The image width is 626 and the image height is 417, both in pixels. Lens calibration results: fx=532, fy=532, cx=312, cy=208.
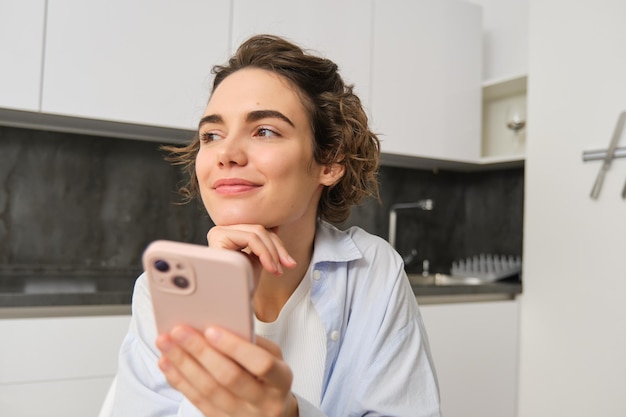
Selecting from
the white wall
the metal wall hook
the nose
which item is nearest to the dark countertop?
the white wall

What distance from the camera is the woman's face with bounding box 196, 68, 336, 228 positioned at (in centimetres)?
84

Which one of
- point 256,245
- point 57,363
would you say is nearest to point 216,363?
point 256,245

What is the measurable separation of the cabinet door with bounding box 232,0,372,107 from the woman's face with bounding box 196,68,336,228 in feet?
2.84

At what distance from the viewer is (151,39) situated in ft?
5.36

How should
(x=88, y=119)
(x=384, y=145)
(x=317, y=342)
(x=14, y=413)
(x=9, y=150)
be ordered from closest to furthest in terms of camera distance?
(x=317, y=342) < (x=14, y=413) < (x=88, y=119) < (x=9, y=150) < (x=384, y=145)

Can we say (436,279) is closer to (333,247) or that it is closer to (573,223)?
(573,223)

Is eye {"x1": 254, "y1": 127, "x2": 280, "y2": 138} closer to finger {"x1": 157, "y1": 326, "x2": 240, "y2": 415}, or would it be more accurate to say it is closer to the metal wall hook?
finger {"x1": 157, "y1": 326, "x2": 240, "y2": 415}

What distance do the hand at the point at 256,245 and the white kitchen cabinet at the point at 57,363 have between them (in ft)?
2.64

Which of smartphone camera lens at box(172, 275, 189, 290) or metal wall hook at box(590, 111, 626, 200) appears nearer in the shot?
smartphone camera lens at box(172, 275, 189, 290)

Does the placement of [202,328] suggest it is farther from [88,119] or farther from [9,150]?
[9,150]

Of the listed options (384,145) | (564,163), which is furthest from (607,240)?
(384,145)

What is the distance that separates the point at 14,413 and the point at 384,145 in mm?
1457

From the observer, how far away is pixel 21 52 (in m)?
1.47

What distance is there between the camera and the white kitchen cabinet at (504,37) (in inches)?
95.4
